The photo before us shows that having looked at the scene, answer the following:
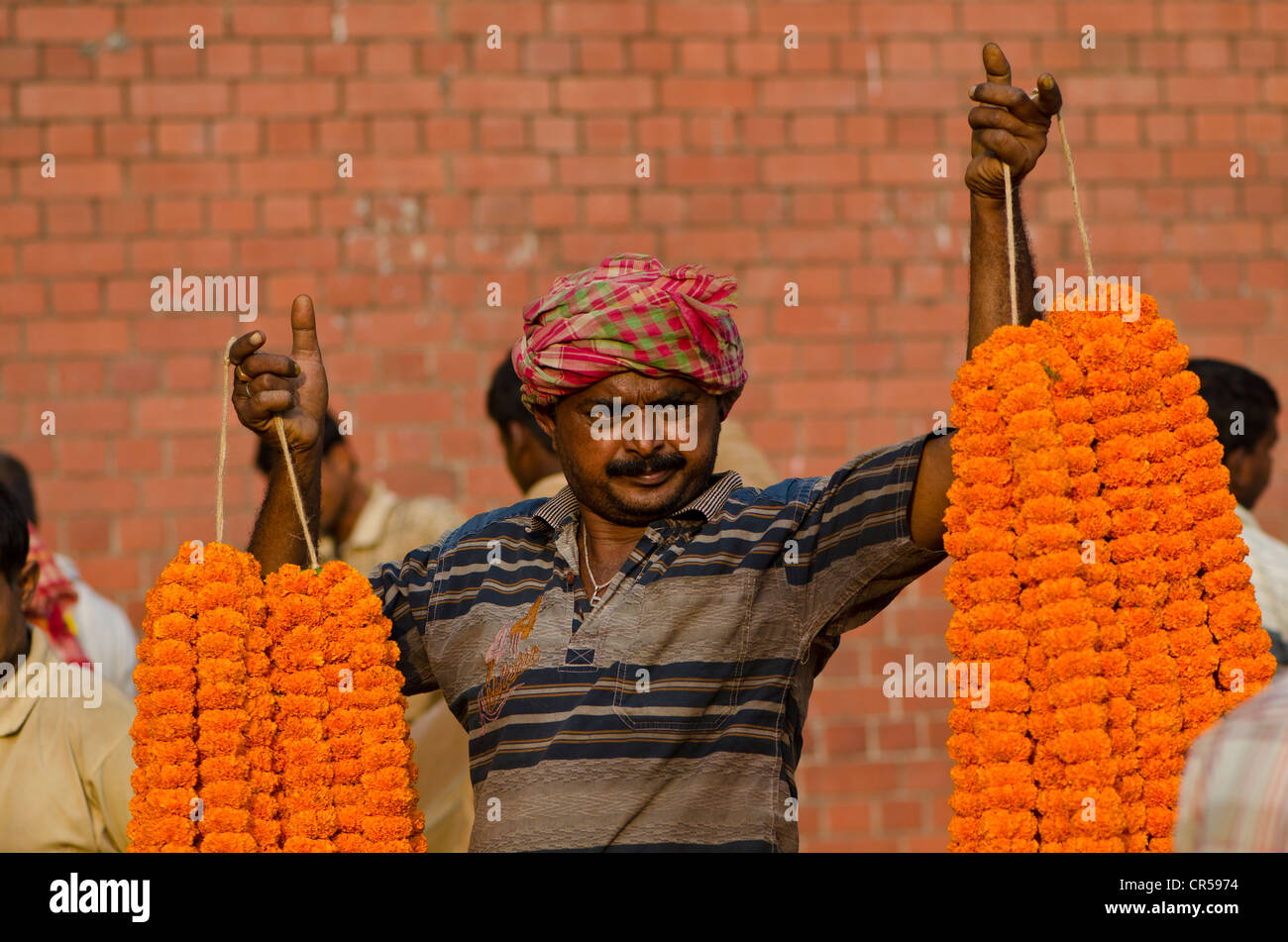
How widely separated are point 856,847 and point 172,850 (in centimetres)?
362

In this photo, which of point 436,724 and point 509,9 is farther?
point 509,9

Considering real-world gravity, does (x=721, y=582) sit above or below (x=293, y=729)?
above

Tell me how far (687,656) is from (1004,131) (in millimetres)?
1013

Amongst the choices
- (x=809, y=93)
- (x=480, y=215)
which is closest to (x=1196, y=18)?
(x=809, y=93)

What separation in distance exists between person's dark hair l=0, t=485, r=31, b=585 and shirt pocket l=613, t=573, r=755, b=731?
5.32ft

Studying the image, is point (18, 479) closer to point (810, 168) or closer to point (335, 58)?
point (335, 58)

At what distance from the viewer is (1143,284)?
585 centimetres

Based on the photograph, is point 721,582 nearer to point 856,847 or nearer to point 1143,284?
point 856,847

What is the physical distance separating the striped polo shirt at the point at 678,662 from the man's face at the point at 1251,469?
219cm

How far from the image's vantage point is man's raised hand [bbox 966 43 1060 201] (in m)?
2.50

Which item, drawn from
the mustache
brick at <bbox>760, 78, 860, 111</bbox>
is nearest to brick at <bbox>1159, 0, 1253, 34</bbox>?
brick at <bbox>760, 78, 860, 111</bbox>

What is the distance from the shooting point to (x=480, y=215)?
5.69m

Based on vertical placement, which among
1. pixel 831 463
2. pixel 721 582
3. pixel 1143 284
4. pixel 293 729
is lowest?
pixel 293 729
